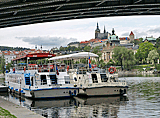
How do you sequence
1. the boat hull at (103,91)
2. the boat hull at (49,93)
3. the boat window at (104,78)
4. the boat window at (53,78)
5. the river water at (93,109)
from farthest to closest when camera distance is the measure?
the boat window at (104,78) → the boat window at (53,78) → the boat hull at (103,91) → the boat hull at (49,93) → the river water at (93,109)

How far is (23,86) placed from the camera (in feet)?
134

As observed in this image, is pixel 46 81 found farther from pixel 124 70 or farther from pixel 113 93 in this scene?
pixel 124 70

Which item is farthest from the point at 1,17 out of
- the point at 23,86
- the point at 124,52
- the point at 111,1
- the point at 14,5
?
the point at 124,52

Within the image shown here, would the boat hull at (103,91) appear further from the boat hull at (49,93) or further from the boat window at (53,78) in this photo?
the boat window at (53,78)

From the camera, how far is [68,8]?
83.8 feet

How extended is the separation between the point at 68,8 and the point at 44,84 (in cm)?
1511

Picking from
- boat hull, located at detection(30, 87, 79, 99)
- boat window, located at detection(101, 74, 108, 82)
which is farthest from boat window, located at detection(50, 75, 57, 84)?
boat window, located at detection(101, 74, 108, 82)

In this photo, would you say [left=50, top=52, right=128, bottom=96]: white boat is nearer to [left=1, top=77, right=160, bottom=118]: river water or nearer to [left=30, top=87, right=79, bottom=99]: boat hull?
[left=1, top=77, right=160, bottom=118]: river water

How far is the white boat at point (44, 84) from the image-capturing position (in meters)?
35.7

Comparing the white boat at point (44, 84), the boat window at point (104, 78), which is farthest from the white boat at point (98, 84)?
the white boat at point (44, 84)

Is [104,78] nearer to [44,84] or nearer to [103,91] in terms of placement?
[103,91]

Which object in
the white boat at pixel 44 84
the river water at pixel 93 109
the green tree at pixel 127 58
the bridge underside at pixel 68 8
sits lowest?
the green tree at pixel 127 58

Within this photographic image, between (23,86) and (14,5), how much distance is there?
20681mm

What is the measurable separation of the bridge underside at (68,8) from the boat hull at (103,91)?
11499 millimetres
